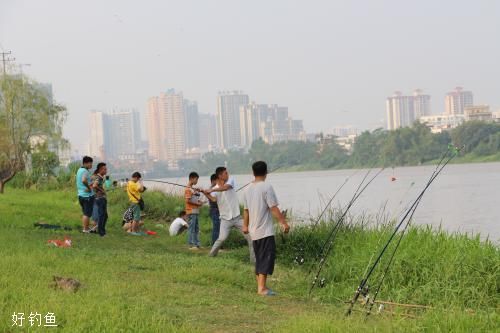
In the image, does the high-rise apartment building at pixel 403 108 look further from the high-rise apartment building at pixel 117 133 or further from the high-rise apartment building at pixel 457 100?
the high-rise apartment building at pixel 117 133

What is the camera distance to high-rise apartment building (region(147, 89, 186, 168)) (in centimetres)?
15025

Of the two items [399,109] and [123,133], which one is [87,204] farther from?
[399,109]

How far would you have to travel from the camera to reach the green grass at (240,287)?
5867 mm

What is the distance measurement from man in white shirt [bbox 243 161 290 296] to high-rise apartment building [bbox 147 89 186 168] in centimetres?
13795

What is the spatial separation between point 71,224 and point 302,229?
615 cm

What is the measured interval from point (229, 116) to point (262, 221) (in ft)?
550

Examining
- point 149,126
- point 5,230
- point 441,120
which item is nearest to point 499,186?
point 5,230

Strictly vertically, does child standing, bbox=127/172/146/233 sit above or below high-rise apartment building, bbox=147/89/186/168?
below

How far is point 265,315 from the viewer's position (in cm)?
699

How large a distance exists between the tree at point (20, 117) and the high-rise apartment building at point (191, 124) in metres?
129

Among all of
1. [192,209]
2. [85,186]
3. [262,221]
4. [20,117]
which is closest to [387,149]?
[20,117]

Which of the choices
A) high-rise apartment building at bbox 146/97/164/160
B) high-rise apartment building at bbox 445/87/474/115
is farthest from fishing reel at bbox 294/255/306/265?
high-rise apartment building at bbox 445/87/474/115

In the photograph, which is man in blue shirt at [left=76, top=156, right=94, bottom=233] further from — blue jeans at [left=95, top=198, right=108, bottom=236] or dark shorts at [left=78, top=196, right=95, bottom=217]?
blue jeans at [left=95, top=198, right=108, bottom=236]

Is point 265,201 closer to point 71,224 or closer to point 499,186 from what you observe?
point 71,224
